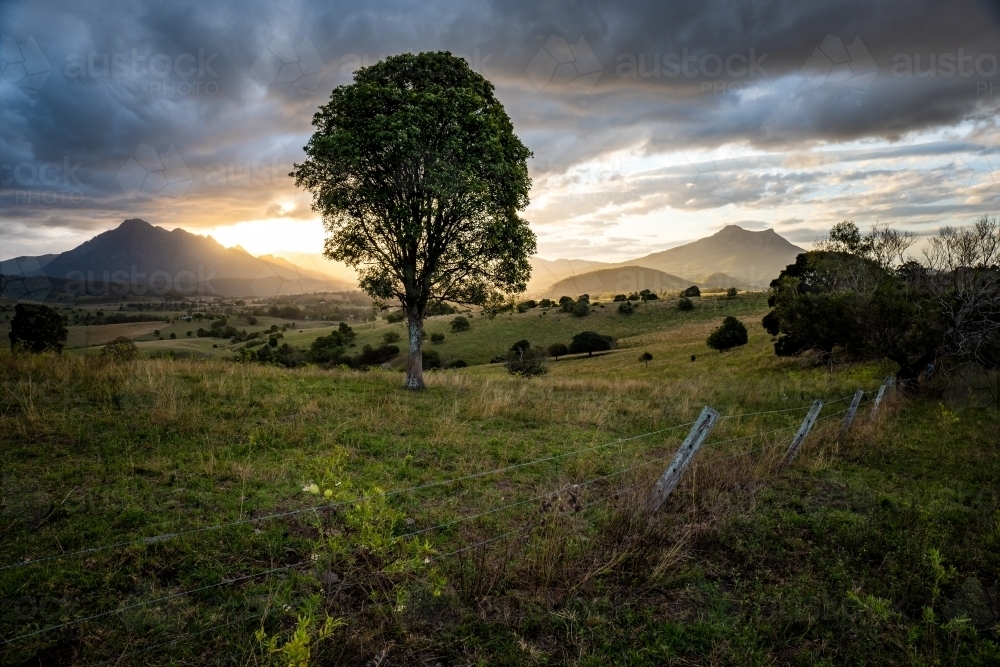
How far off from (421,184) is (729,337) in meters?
40.2

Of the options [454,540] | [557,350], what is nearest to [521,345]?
[557,350]

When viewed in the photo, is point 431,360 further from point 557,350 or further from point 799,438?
point 799,438

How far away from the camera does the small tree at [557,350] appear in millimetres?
62031

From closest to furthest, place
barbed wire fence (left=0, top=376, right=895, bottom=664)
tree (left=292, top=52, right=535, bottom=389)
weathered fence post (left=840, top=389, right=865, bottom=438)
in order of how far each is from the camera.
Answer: barbed wire fence (left=0, top=376, right=895, bottom=664) < weathered fence post (left=840, top=389, right=865, bottom=438) < tree (left=292, top=52, right=535, bottom=389)

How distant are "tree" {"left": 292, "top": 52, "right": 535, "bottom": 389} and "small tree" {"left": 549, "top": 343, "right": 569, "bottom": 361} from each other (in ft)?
141

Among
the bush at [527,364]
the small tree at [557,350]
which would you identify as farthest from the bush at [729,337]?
the small tree at [557,350]

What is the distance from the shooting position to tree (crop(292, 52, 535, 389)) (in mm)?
16156

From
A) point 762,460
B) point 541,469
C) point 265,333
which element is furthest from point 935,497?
point 265,333

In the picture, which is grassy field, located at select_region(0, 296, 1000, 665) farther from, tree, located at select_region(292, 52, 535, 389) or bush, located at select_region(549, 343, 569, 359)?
bush, located at select_region(549, 343, 569, 359)

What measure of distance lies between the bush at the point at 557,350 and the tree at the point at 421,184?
42885mm

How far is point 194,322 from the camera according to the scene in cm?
12912

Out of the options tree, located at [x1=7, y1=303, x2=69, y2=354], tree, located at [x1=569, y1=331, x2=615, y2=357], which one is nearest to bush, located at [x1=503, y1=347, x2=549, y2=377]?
tree, located at [x1=569, y1=331, x2=615, y2=357]

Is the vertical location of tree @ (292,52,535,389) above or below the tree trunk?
above

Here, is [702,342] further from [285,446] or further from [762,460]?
[285,446]
